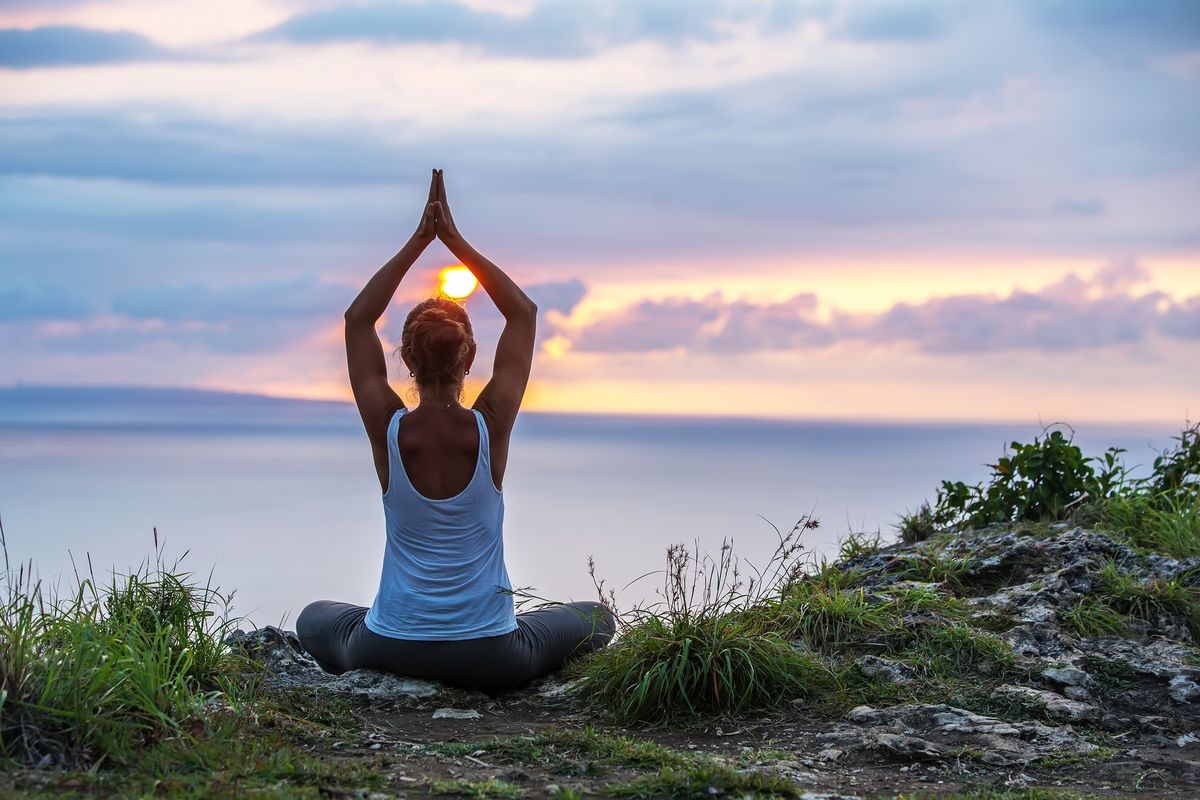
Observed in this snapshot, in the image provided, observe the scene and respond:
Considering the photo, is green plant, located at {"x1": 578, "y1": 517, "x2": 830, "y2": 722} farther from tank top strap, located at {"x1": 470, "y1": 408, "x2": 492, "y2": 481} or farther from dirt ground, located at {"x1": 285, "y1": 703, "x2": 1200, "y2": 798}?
tank top strap, located at {"x1": 470, "y1": 408, "x2": 492, "y2": 481}

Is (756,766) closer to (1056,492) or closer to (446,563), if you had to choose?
(446,563)

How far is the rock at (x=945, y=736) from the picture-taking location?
513cm

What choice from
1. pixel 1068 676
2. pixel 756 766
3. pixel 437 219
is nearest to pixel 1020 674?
pixel 1068 676

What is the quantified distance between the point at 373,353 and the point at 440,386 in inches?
18.4

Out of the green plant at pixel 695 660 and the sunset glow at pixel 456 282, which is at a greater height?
the sunset glow at pixel 456 282

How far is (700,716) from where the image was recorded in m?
5.68

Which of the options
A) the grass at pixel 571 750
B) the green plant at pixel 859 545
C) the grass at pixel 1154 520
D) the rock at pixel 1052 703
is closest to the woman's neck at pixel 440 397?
the grass at pixel 571 750

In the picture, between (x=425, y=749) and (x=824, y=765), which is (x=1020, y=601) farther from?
(x=425, y=749)

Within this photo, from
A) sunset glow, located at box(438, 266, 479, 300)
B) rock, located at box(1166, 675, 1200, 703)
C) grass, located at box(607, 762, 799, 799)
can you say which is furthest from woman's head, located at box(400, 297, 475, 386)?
rock, located at box(1166, 675, 1200, 703)

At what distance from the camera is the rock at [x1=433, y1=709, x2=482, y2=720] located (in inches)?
229

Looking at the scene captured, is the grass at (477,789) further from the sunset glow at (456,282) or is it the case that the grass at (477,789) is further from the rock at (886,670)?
the sunset glow at (456,282)

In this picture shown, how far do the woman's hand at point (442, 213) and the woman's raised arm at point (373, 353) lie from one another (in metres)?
0.27

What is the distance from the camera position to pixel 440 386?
6.05m

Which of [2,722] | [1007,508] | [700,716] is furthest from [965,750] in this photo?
[1007,508]
